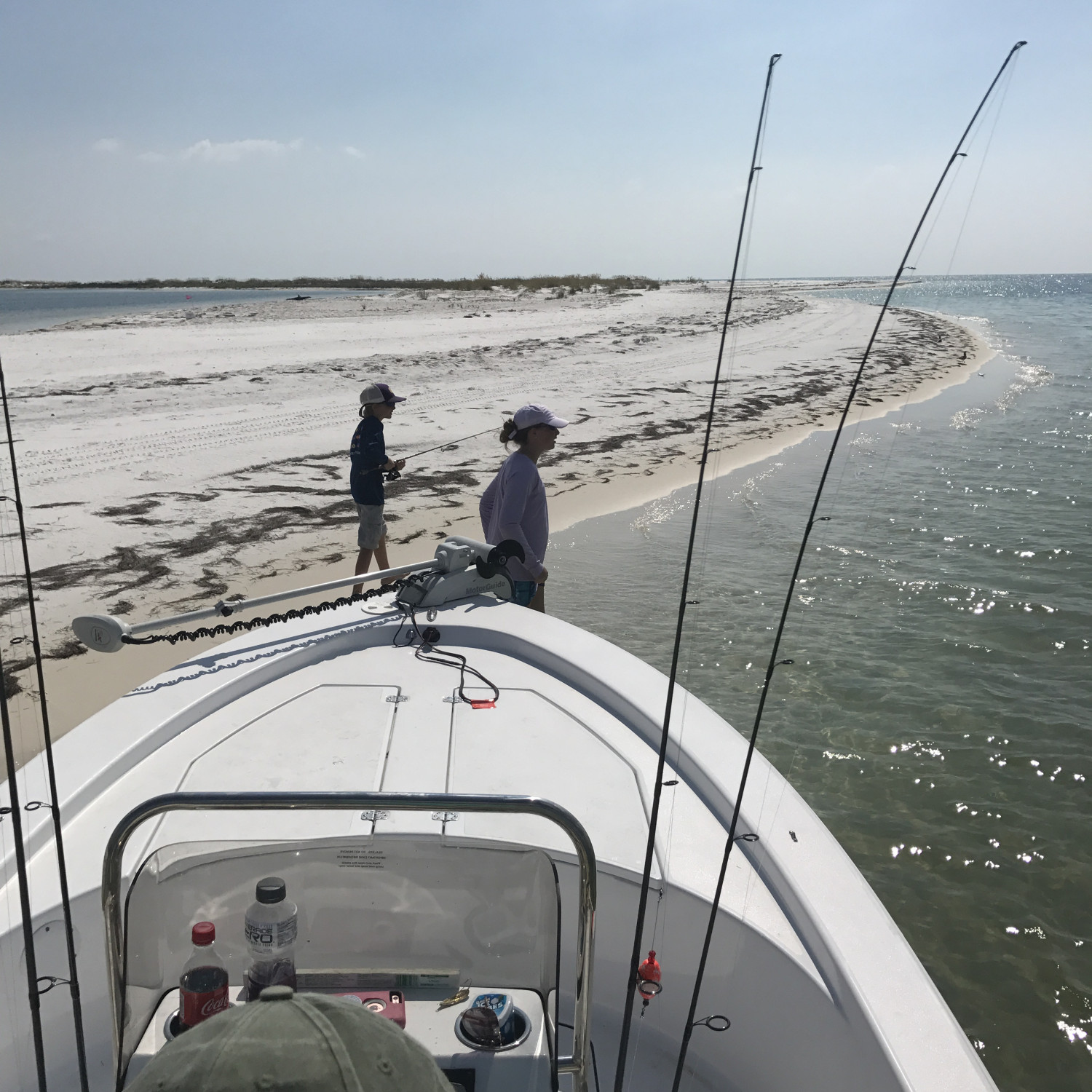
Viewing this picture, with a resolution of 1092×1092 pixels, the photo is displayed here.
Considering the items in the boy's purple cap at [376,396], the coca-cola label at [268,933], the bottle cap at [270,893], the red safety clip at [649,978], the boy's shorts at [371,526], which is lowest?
the boy's shorts at [371,526]

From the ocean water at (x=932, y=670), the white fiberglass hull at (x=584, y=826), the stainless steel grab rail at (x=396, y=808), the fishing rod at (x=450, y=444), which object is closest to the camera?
the stainless steel grab rail at (x=396, y=808)

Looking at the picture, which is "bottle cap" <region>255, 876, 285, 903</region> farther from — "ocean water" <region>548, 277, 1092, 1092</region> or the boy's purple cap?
the boy's purple cap

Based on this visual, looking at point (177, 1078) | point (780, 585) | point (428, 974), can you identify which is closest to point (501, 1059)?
point (428, 974)

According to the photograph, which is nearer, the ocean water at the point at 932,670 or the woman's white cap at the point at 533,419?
the ocean water at the point at 932,670

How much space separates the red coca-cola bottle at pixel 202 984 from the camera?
1.45m

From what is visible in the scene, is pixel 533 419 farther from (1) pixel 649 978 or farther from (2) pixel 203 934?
(2) pixel 203 934

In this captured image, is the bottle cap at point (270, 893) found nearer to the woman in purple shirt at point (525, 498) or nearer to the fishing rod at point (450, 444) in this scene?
the woman in purple shirt at point (525, 498)

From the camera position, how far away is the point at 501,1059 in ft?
4.92

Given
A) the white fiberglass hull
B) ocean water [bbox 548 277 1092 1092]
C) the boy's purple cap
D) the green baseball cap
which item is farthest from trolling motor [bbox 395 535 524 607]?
the green baseball cap

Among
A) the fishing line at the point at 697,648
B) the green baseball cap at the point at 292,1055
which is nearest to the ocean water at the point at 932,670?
the fishing line at the point at 697,648

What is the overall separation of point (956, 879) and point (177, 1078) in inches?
140

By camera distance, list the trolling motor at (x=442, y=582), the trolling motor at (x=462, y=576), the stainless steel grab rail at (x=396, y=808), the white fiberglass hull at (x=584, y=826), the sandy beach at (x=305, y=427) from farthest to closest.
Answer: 1. the sandy beach at (x=305, y=427)
2. the trolling motor at (x=462, y=576)
3. the trolling motor at (x=442, y=582)
4. the white fiberglass hull at (x=584, y=826)
5. the stainless steel grab rail at (x=396, y=808)

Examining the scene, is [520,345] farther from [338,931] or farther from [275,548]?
[338,931]

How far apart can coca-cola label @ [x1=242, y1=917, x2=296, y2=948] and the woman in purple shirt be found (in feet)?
7.99
